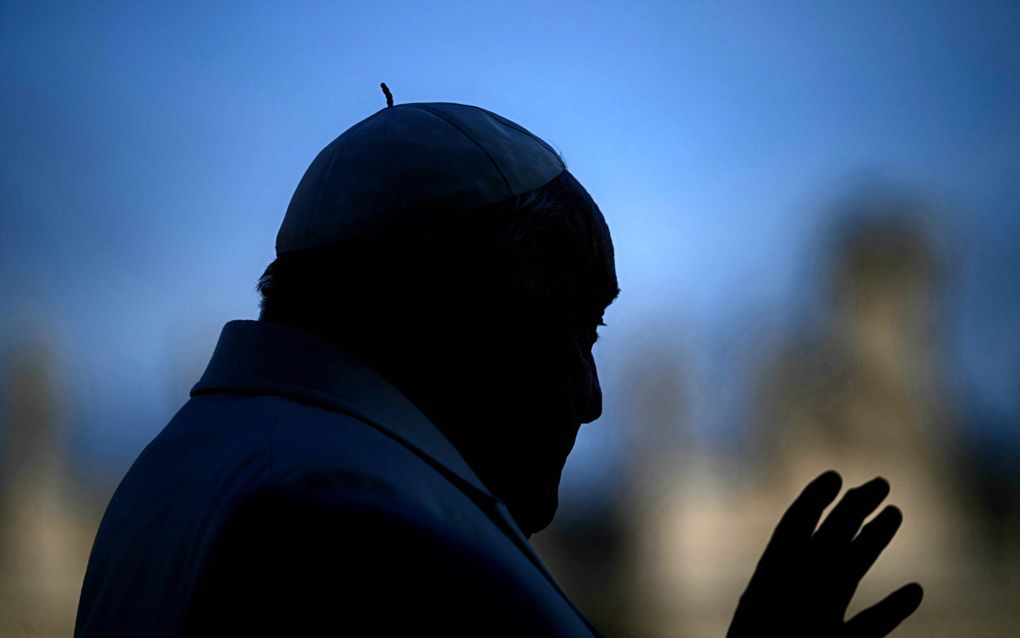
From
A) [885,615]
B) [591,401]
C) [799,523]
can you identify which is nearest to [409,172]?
[591,401]

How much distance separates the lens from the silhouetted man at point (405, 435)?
1483mm

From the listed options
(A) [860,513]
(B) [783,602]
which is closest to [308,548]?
(B) [783,602]

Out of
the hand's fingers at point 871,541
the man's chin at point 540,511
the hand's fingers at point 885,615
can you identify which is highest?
the hand's fingers at point 871,541

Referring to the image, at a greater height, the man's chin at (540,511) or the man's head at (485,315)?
the man's head at (485,315)

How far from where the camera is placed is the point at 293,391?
6.23 ft

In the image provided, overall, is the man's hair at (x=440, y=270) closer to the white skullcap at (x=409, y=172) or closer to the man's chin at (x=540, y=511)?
the white skullcap at (x=409, y=172)

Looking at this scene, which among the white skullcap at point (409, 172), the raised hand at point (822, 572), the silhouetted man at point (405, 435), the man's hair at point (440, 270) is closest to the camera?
the silhouetted man at point (405, 435)

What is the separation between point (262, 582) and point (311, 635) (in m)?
0.10

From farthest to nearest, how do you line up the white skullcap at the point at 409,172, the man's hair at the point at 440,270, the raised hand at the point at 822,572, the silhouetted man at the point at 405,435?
the white skullcap at the point at 409,172, the man's hair at the point at 440,270, the raised hand at the point at 822,572, the silhouetted man at the point at 405,435

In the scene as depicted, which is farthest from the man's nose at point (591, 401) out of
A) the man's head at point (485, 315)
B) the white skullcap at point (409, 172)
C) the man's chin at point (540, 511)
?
the white skullcap at point (409, 172)

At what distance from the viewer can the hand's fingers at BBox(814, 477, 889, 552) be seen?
1.63m

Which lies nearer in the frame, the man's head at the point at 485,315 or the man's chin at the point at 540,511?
the man's head at the point at 485,315

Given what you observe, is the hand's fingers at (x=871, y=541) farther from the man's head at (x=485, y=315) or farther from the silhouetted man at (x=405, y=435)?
the man's head at (x=485, y=315)

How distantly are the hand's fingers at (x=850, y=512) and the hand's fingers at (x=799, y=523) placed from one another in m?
0.02
